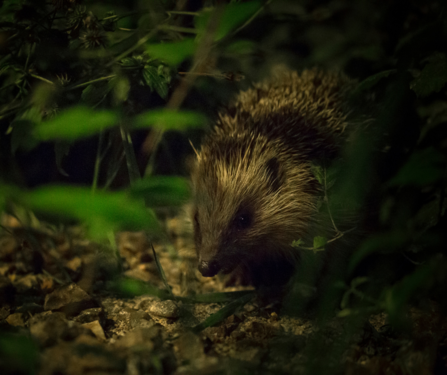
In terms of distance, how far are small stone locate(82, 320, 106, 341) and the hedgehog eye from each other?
100 cm

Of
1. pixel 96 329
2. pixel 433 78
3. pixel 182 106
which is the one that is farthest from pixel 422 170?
pixel 182 106

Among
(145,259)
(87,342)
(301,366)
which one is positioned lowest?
(145,259)

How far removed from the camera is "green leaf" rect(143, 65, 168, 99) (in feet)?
6.95

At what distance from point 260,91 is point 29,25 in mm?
1624

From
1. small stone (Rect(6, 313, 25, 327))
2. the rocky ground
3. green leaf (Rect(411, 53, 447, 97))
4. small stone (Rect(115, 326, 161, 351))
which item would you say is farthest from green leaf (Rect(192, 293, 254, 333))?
green leaf (Rect(411, 53, 447, 97))

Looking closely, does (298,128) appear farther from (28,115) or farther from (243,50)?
(28,115)

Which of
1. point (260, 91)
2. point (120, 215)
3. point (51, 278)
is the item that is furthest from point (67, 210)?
point (260, 91)

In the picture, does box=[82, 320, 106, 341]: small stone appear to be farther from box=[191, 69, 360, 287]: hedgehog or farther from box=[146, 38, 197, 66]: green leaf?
box=[146, 38, 197, 66]: green leaf

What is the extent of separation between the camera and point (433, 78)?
78.5 inches

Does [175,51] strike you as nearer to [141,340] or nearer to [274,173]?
[274,173]

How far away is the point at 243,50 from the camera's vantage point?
2574 mm

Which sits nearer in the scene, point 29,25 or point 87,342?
point 87,342

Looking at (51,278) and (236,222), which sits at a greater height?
(236,222)

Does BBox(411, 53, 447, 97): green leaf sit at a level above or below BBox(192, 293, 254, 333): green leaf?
above
